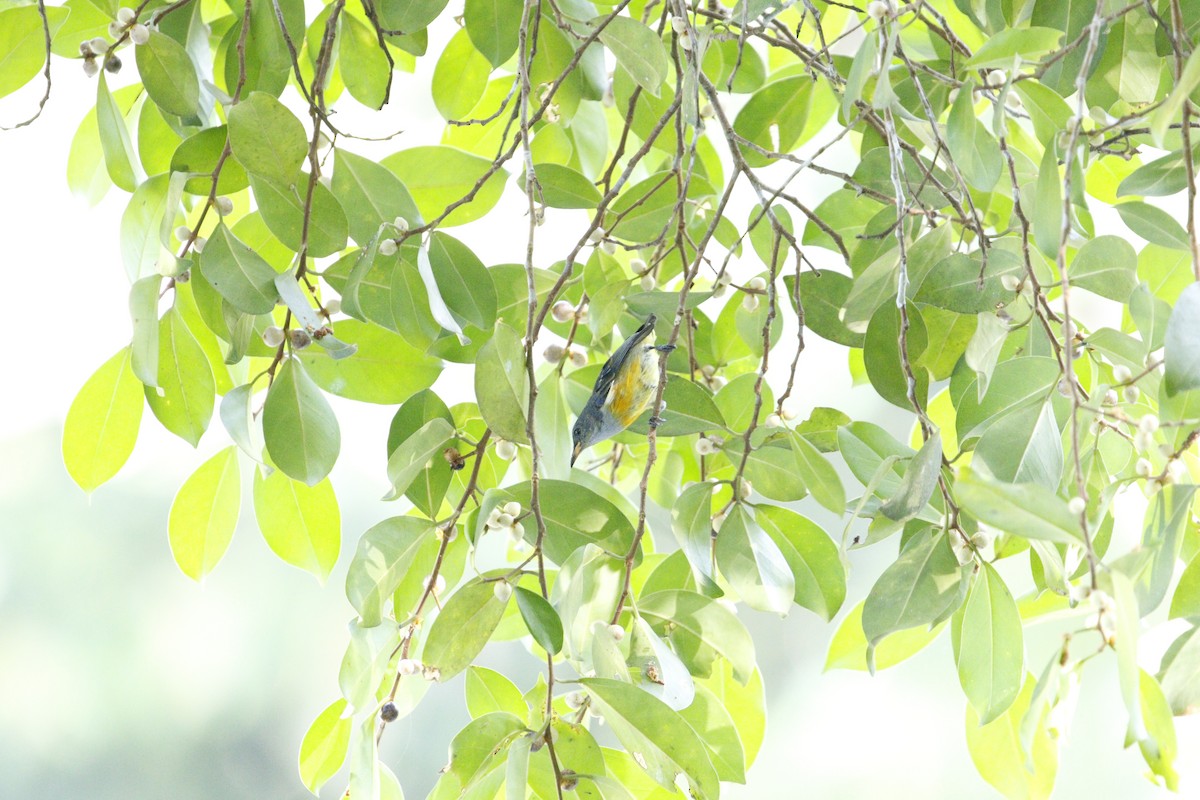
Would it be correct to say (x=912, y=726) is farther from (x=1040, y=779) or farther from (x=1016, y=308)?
(x=1016, y=308)

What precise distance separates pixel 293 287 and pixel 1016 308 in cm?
36

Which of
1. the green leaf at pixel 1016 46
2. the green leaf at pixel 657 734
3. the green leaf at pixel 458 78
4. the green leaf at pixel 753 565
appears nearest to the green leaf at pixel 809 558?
the green leaf at pixel 753 565

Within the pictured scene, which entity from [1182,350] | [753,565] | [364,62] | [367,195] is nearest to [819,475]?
[753,565]

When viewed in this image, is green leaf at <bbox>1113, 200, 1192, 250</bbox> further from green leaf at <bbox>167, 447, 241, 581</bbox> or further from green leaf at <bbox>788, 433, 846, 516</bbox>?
green leaf at <bbox>167, 447, 241, 581</bbox>

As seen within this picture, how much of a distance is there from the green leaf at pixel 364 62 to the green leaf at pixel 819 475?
1.11 feet

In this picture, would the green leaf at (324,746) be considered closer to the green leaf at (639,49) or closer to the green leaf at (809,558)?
the green leaf at (809,558)

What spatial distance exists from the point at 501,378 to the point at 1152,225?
12.3 inches

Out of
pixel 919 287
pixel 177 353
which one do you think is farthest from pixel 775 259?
pixel 177 353

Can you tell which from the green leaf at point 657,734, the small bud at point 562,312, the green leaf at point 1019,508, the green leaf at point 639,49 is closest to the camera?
the green leaf at point 1019,508

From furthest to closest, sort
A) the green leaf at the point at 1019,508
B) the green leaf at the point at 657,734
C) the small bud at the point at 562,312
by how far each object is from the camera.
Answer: the small bud at the point at 562,312 → the green leaf at the point at 657,734 → the green leaf at the point at 1019,508

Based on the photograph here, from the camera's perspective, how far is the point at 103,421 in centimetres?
58

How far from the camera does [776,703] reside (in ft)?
5.68

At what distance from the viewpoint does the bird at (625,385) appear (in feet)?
1.81

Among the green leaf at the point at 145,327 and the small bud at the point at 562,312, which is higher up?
the small bud at the point at 562,312
